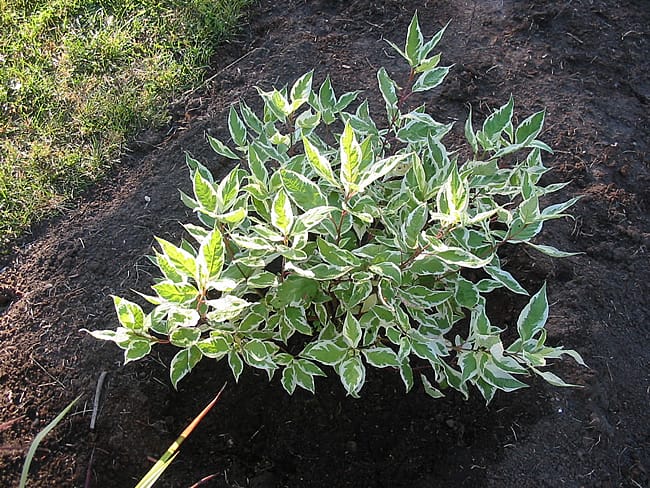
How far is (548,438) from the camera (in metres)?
2.03

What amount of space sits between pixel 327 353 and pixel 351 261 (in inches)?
11.4

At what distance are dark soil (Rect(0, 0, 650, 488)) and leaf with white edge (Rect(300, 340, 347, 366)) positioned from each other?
0.44 m

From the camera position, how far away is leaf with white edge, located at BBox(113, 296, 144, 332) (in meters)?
1.67

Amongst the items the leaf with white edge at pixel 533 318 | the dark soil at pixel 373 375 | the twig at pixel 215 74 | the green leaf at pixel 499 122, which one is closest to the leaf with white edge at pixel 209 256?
the dark soil at pixel 373 375

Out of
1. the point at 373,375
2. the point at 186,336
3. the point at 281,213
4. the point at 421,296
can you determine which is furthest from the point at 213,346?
the point at 373,375

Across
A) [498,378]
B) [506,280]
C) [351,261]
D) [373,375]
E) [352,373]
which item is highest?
[351,261]

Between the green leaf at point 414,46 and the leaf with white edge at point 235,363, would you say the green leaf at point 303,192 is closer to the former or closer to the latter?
the leaf with white edge at point 235,363

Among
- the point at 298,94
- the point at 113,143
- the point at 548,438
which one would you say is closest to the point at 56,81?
the point at 113,143

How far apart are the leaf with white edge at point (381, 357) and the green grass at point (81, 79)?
5.44 feet

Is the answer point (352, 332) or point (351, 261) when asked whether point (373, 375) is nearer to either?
point (352, 332)

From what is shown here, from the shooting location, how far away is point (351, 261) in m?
1.60

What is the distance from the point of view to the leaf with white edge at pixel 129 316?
167cm

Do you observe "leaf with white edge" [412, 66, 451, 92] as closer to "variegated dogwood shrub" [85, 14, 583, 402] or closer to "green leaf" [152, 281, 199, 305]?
"variegated dogwood shrub" [85, 14, 583, 402]

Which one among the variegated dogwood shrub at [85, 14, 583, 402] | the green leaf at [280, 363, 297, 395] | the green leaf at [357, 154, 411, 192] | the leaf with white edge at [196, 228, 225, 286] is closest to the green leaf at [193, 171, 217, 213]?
the variegated dogwood shrub at [85, 14, 583, 402]
